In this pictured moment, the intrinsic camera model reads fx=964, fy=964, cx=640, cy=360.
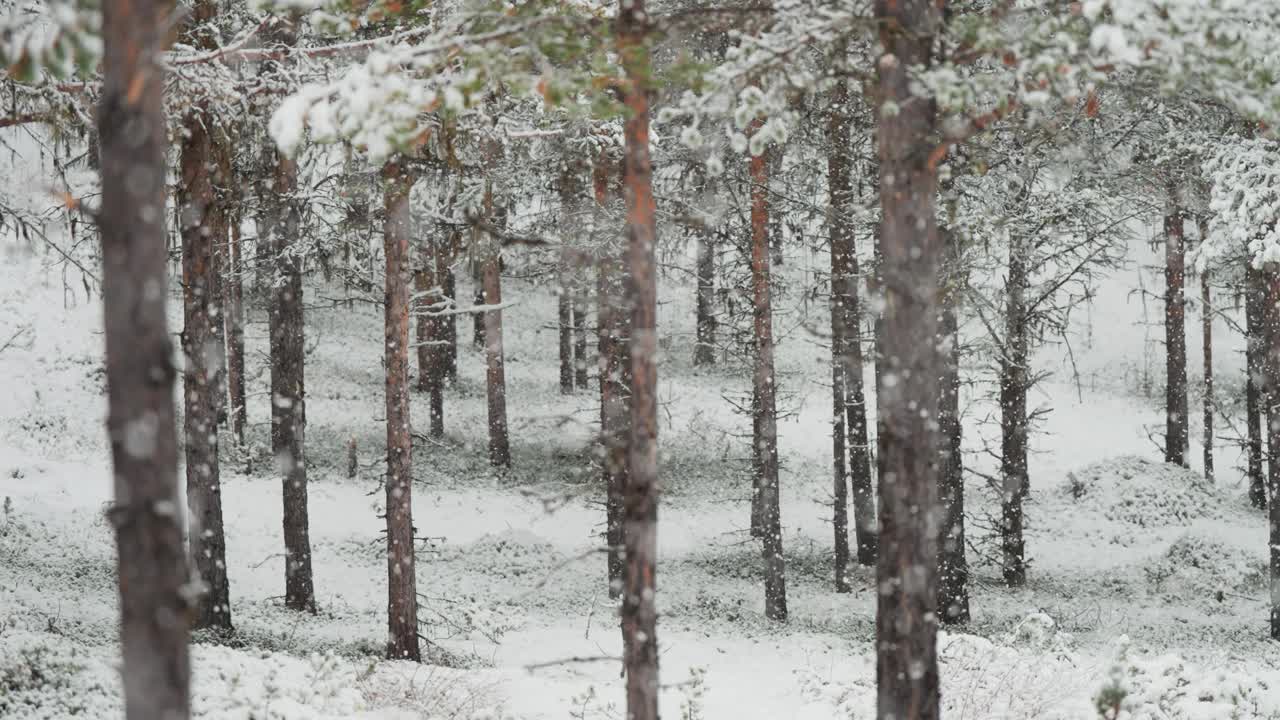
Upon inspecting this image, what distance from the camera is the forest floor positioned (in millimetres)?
9766

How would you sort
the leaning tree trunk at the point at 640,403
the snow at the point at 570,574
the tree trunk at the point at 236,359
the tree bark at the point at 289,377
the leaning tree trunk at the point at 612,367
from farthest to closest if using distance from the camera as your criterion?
the tree trunk at the point at 236,359, the leaning tree trunk at the point at 612,367, the tree bark at the point at 289,377, the snow at the point at 570,574, the leaning tree trunk at the point at 640,403

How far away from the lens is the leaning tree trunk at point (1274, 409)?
14.1 m

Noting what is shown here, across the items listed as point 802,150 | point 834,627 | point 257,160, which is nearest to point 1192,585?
point 834,627

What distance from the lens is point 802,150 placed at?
16422 mm

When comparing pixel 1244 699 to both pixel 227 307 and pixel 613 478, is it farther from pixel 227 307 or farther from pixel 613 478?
pixel 227 307

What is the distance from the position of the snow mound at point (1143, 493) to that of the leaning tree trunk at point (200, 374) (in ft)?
62.2

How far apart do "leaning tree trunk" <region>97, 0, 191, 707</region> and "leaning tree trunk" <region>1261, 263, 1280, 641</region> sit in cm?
1505

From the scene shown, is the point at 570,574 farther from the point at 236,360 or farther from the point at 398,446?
the point at 236,360

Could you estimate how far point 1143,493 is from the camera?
74.0 feet

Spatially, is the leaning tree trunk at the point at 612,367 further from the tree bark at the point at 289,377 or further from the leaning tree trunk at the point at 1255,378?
the leaning tree trunk at the point at 1255,378

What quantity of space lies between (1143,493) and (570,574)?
536 inches

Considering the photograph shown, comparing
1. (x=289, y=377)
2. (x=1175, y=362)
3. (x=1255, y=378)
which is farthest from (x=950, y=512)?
(x=1175, y=362)

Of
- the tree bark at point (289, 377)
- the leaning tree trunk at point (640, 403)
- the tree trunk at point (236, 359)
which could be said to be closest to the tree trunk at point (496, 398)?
the tree trunk at point (236, 359)

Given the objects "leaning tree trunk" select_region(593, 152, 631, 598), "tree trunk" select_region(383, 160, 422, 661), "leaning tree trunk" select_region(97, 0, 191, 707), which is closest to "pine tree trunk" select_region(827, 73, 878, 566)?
"leaning tree trunk" select_region(593, 152, 631, 598)
